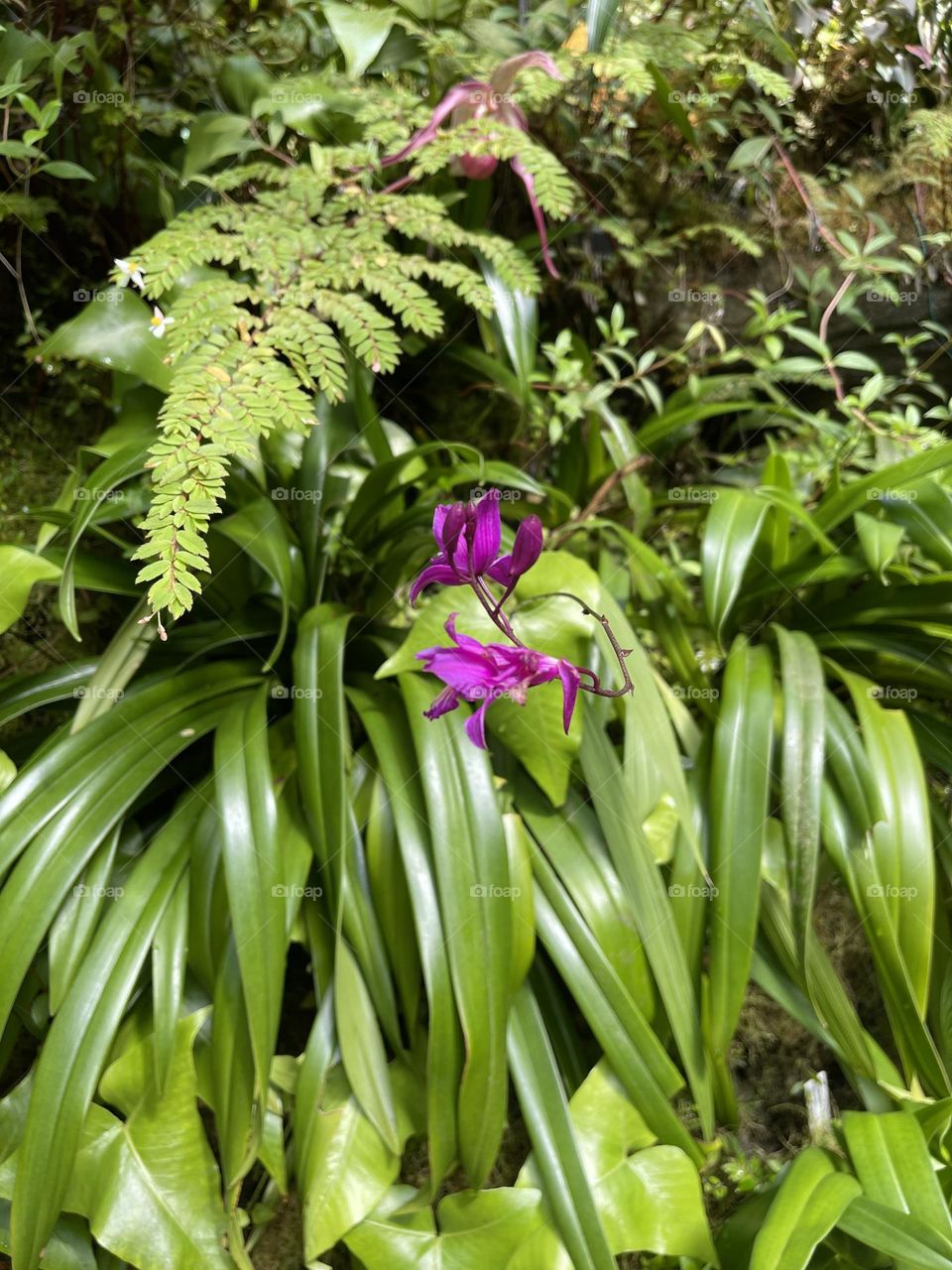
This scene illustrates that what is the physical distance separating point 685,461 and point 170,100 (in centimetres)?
106

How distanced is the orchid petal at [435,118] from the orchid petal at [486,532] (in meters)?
0.79

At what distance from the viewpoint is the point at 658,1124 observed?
0.89 meters

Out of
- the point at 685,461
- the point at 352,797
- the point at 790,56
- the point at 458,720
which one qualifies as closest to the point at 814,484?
the point at 685,461

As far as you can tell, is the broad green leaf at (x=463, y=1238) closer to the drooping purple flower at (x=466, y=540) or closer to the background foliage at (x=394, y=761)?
the background foliage at (x=394, y=761)

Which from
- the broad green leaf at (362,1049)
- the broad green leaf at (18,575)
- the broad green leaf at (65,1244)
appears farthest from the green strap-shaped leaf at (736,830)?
the broad green leaf at (18,575)

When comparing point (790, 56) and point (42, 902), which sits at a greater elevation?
point (790, 56)

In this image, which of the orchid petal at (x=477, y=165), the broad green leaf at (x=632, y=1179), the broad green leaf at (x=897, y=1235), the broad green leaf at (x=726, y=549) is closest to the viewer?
the broad green leaf at (x=897, y=1235)

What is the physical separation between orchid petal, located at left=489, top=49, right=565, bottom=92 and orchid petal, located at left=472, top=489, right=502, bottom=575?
0.91 m

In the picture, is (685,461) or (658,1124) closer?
(658,1124)

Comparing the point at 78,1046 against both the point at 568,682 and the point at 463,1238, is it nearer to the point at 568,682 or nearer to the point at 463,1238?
the point at 463,1238

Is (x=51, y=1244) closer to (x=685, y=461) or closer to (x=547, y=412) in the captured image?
(x=547, y=412)

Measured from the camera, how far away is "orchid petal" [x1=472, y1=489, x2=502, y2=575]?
21.0 inches

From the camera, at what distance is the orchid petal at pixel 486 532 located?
53 cm

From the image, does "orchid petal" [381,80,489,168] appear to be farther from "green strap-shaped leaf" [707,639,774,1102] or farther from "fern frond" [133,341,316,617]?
"green strap-shaped leaf" [707,639,774,1102]
